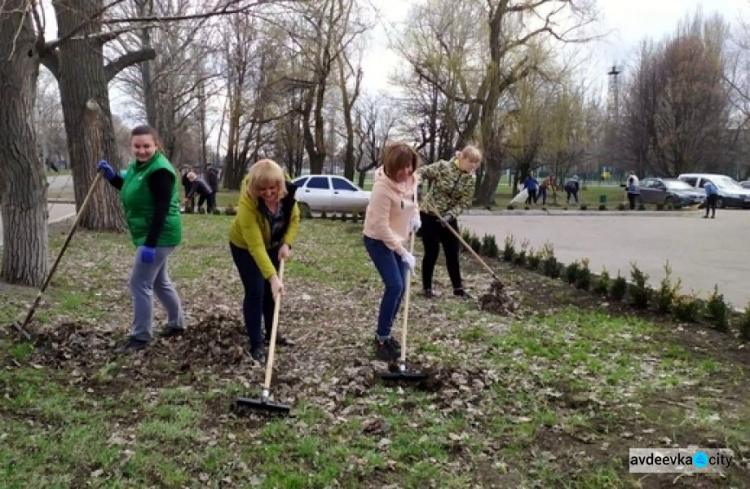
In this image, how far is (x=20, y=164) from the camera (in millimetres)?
6043

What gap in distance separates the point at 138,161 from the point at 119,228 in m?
8.28

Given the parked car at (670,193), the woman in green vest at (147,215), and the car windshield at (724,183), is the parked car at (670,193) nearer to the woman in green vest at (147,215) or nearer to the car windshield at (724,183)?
Result: the car windshield at (724,183)

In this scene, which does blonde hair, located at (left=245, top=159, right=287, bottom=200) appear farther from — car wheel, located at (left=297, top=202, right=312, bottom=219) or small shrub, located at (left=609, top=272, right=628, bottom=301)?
car wheel, located at (left=297, top=202, right=312, bottom=219)

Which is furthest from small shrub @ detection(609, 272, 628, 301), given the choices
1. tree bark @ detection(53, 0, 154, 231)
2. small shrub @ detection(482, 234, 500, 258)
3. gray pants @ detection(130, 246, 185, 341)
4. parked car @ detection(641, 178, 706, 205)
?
parked car @ detection(641, 178, 706, 205)

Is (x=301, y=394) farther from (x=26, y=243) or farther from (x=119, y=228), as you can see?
(x=119, y=228)

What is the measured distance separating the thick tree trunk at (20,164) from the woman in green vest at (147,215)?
5.64ft

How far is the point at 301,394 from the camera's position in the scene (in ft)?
Answer: 13.7

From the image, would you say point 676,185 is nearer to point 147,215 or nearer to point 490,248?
point 490,248

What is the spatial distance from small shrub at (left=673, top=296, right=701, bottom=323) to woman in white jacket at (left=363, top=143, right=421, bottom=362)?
3210 mm

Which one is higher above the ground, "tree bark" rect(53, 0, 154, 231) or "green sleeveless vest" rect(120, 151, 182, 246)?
"tree bark" rect(53, 0, 154, 231)

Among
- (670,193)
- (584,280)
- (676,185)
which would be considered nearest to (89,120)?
(584,280)

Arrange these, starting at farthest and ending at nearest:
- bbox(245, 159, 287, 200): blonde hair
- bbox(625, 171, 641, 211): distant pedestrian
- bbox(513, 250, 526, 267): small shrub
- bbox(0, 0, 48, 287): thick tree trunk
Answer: bbox(625, 171, 641, 211): distant pedestrian → bbox(513, 250, 526, 267): small shrub → bbox(0, 0, 48, 287): thick tree trunk → bbox(245, 159, 287, 200): blonde hair

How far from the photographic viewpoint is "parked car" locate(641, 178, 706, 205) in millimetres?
28750

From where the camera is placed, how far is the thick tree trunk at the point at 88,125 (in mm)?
11211
